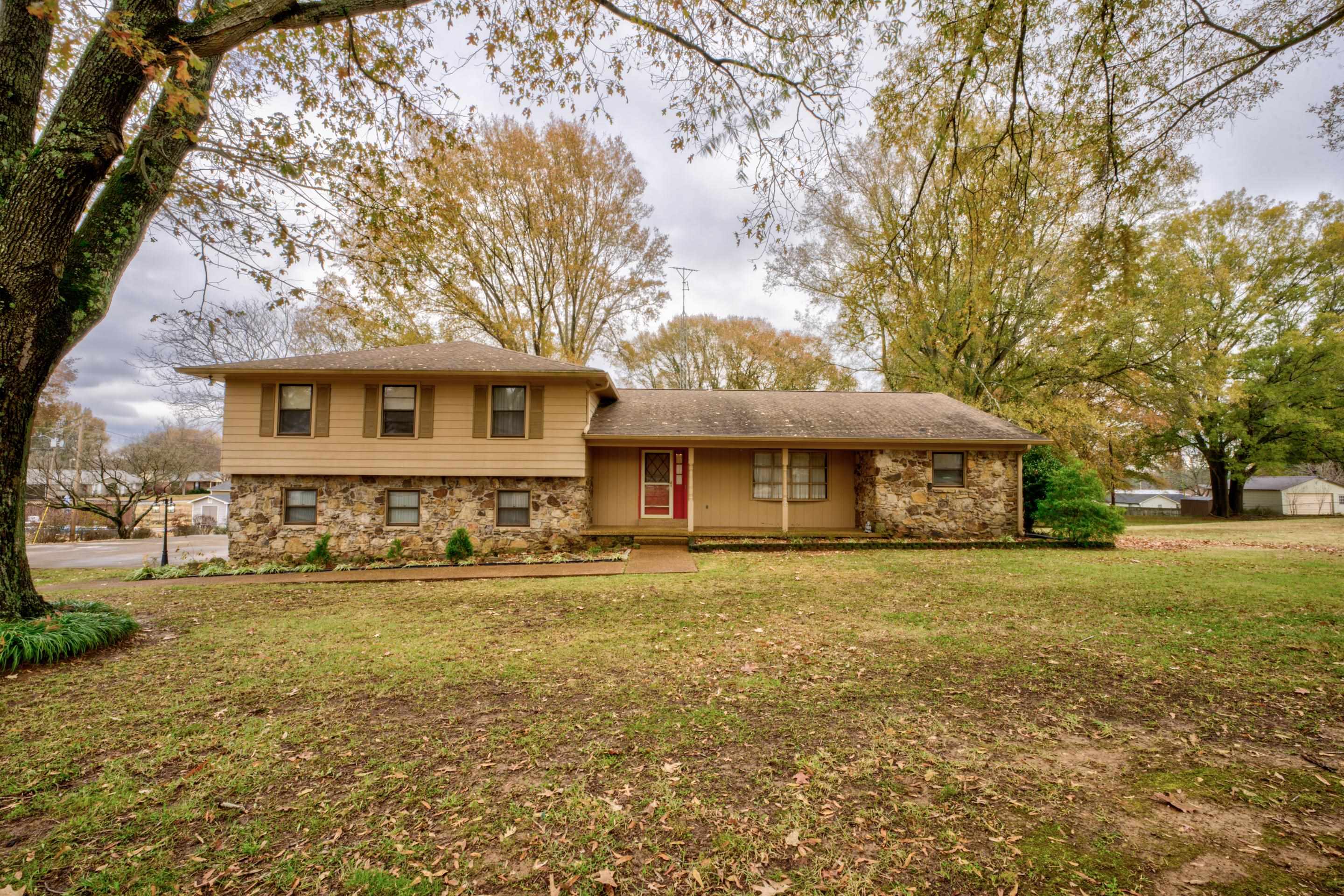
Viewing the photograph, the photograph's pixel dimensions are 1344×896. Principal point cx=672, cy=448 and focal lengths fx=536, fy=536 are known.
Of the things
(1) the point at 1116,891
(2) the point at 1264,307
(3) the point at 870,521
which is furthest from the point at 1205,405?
(1) the point at 1116,891

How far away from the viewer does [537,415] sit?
11211mm

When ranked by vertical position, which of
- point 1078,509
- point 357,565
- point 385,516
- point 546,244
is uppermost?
point 546,244

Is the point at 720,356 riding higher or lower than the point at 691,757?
higher

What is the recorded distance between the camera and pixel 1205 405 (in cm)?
1939

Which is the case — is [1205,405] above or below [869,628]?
above

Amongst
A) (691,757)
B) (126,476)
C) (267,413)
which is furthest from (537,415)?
(126,476)

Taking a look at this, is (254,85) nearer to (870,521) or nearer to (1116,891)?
(1116,891)

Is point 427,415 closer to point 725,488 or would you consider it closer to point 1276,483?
point 725,488

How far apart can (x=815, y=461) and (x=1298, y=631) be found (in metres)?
8.72

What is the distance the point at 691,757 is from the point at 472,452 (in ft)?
30.4

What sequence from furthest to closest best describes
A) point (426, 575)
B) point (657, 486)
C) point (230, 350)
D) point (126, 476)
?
point (126, 476), point (230, 350), point (657, 486), point (426, 575)

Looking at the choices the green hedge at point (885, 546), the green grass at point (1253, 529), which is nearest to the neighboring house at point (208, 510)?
the green hedge at point (885, 546)

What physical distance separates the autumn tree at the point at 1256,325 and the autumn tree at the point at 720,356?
12494 millimetres

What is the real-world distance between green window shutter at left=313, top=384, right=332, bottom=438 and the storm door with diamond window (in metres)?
6.77
